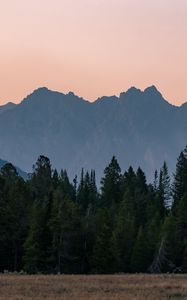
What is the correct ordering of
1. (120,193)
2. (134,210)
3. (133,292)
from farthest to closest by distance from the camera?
(120,193) → (134,210) → (133,292)

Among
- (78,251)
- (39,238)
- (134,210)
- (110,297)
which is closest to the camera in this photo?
(110,297)

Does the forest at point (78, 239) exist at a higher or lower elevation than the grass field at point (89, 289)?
higher

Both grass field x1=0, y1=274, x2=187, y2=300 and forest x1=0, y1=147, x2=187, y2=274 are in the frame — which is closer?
grass field x1=0, y1=274, x2=187, y2=300

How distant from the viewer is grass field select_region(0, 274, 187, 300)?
3050 centimetres

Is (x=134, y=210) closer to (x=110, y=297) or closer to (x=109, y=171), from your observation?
(x=109, y=171)

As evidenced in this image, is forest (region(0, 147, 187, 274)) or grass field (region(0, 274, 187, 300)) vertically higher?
forest (region(0, 147, 187, 274))

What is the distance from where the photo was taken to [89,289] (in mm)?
34562

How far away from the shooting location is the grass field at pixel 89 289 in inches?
1201

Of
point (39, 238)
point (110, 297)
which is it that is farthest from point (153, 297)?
point (39, 238)

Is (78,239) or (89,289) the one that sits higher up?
(78,239)

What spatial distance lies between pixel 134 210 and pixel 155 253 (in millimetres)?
15050

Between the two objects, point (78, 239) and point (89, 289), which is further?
point (78, 239)

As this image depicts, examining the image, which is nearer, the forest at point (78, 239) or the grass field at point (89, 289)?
the grass field at point (89, 289)

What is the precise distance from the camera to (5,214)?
66.5 m
